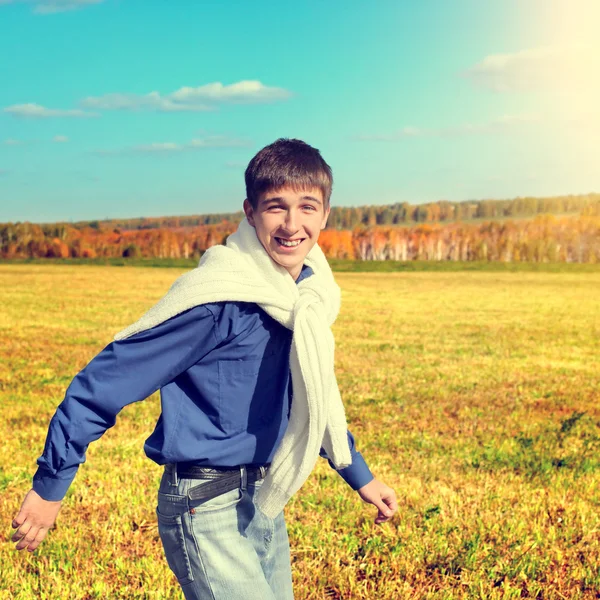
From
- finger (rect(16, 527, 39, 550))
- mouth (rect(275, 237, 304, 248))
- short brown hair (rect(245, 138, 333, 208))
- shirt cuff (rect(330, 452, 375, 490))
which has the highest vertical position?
short brown hair (rect(245, 138, 333, 208))

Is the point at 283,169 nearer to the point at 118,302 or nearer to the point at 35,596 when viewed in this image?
the point at 35,596

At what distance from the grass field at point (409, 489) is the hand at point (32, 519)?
67.5 inches

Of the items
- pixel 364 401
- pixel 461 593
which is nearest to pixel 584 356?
pixel 364 401

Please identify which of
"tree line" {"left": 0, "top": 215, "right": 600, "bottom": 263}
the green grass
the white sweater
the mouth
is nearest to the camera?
the white sweater

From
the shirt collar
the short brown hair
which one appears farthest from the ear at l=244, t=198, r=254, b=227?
the shirt collar

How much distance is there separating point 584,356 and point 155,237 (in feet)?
212

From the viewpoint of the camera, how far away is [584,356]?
12.6m

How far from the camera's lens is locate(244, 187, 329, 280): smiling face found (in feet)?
8.33

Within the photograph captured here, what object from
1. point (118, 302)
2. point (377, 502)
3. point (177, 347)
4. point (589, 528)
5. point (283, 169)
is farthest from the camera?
point (118, 302)

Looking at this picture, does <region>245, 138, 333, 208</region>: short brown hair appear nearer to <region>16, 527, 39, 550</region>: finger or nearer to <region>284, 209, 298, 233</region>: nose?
<region>284, 209, 298, 233</region>: nose

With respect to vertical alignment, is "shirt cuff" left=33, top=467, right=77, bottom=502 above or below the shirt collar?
below

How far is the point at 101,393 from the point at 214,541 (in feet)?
2.02

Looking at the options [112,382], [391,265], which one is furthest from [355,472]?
[391,265]

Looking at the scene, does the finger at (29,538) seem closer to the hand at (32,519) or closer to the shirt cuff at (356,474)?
the hand at (32,519)
